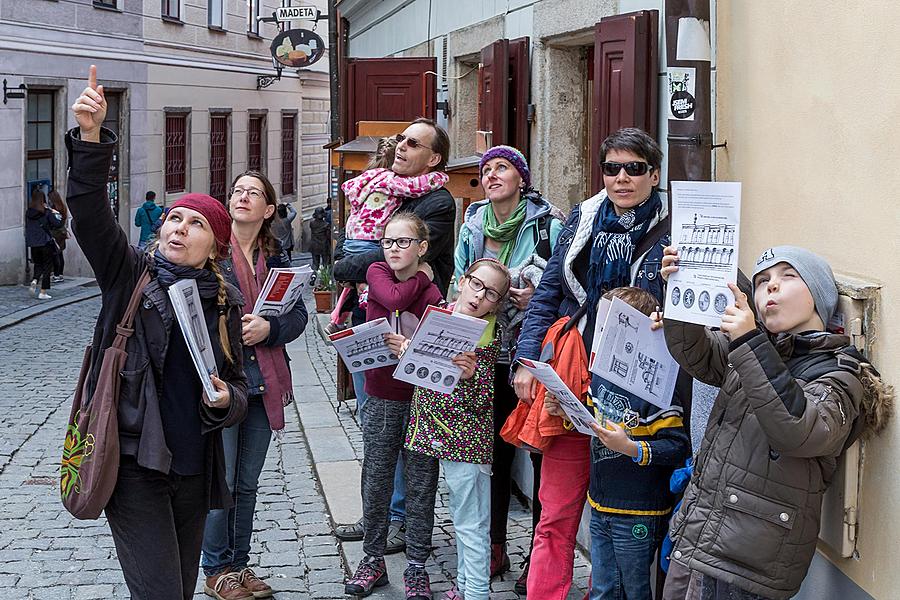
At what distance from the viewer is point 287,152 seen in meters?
35.3

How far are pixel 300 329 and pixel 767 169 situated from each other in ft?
7.12

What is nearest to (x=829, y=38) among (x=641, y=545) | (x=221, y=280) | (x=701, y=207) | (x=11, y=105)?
(x=701, y=207)

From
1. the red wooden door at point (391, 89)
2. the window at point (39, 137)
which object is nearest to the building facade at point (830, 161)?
the red wooden door at point (391, 89)

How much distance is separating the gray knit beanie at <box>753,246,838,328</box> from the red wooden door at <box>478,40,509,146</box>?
5039 millimetres

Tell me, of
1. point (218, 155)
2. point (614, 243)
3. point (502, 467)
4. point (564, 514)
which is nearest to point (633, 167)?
point (614, 243)

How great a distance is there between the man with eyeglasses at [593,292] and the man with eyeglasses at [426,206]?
1.01 metres

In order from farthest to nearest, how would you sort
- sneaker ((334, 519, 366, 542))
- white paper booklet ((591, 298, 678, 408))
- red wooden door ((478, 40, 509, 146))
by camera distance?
red wooden door ((478, 40, 509, 146)) < sneaker ((334, 519, 366, 542)) < white paper booklet ((591, 298, 678, 408))

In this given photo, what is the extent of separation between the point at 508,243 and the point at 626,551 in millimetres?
1616

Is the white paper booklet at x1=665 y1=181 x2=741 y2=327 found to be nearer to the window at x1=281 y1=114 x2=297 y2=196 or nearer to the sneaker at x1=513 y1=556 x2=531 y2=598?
the sneaker at x1=513 y1=556 x2=531 y2=598

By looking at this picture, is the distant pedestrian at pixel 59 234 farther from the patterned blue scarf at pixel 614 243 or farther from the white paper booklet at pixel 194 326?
the patterned blue scarf at pixel 614 243

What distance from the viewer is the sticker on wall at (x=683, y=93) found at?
15.4 feet

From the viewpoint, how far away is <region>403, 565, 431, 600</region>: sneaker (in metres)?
5.15

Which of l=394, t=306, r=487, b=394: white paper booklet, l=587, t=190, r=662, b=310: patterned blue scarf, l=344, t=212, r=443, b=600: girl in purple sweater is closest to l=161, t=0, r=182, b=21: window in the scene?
l=344, t=212, r=443, b=600: girl in purple sweater

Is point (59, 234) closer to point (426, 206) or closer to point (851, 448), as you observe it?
point (426, 206)
